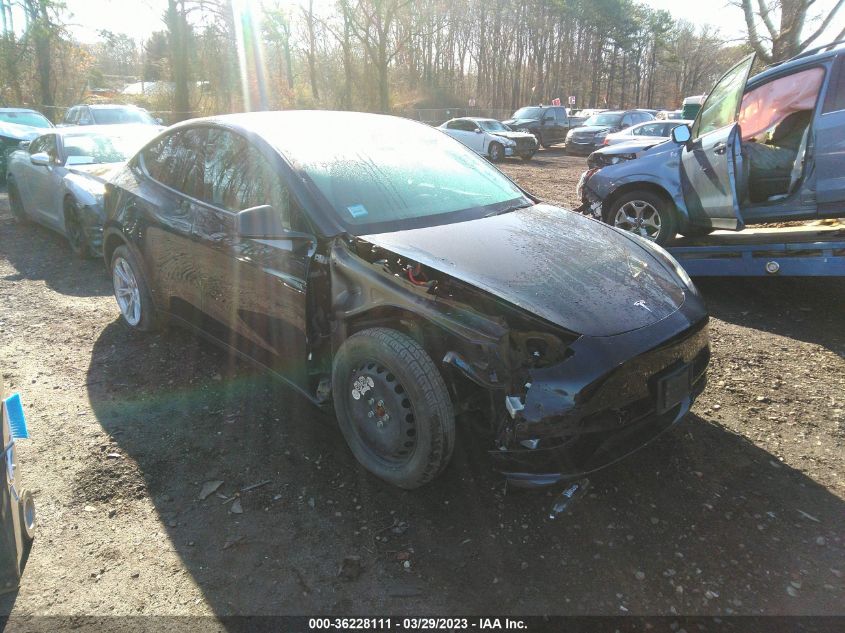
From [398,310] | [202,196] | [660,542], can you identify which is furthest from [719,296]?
[202,196]

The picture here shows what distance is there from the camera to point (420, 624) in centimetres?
216

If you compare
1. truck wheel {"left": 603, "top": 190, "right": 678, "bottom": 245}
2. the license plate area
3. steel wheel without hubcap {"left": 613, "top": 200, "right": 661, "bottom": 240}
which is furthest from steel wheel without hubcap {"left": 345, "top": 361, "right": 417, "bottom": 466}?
steel wheel without hubcap {"left": 613, "top": 200, "right": 661, "bottom": 240}

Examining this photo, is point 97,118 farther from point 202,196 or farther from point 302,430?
point 302,430

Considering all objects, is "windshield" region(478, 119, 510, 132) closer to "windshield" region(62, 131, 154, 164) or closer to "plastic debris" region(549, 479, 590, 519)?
"windshield" region(62, 131, 154, 164)

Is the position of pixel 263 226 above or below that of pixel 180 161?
below

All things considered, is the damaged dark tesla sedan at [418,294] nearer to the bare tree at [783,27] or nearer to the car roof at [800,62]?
the car roof at [800,62]

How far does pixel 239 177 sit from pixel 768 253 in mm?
4241

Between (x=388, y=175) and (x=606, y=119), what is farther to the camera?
(x=606, y=119)

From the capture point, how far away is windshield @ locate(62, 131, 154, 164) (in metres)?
7.43

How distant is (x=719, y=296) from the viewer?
18.4 feet

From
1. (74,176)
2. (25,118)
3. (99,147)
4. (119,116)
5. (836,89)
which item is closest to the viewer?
(836,89)

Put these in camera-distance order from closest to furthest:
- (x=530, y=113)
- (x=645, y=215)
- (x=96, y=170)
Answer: (x=645, y=215)
(x=96, y=170)
(x=530, y=113)

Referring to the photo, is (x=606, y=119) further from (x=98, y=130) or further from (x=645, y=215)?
(x=98, y=130)

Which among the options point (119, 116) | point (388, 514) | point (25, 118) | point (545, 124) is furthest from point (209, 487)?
point (545, 124)
